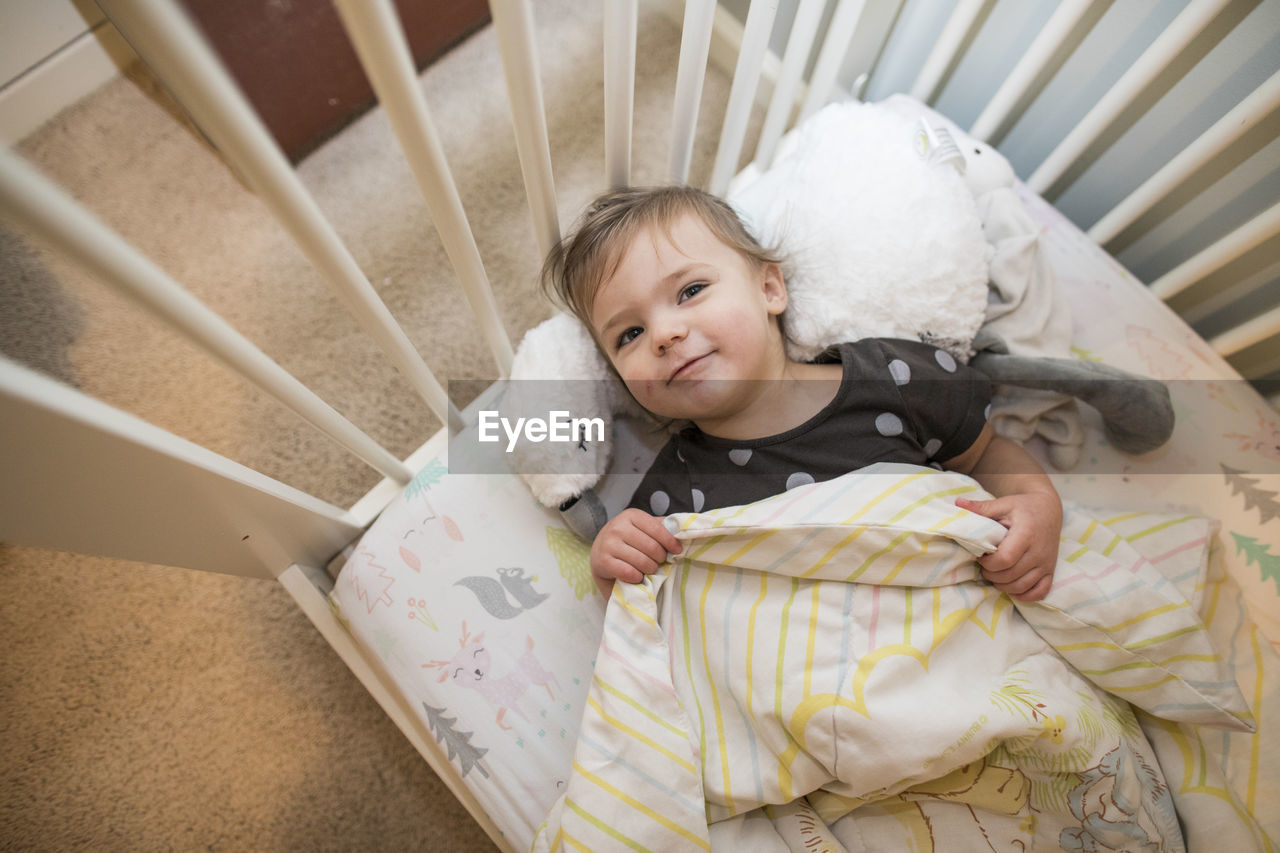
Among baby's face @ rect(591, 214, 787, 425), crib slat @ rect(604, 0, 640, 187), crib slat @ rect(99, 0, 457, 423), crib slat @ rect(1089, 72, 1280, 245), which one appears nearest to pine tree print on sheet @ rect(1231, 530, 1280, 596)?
crib slat @ rect(1089, 72, 1280, 245)

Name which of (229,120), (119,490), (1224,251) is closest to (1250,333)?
(1224,251)

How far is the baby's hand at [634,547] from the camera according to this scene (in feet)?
2.09

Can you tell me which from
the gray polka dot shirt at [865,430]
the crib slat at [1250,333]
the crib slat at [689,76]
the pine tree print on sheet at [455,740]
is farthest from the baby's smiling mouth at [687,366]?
the crib slat at [1250,333]

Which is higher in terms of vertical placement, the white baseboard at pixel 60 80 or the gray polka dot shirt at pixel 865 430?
the white baseboard at pixel 60 80

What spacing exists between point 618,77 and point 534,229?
0.27m

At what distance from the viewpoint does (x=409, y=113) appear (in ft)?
1.36

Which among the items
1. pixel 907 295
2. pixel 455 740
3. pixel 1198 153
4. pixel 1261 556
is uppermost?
pixel 1198 153

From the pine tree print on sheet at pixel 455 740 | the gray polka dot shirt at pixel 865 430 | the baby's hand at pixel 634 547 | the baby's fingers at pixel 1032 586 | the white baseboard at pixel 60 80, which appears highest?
the white baseboard at pixel 60 80

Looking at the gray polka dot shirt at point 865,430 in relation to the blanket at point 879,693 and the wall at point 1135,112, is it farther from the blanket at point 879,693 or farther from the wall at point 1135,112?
the wall at point 1135,112

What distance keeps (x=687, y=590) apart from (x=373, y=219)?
965 mm

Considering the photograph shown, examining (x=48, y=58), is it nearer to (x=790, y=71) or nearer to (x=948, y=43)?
(x=790, y=71)

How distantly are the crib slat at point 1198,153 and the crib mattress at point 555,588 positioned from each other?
12 cm

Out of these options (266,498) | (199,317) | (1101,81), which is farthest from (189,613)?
(1101,81)

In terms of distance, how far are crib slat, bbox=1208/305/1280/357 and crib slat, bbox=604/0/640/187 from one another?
76 centimetres
